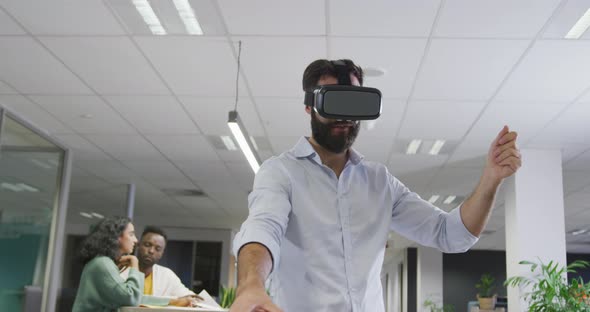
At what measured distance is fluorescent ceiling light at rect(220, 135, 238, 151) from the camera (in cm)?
696

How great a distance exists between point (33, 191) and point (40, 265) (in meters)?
0.83

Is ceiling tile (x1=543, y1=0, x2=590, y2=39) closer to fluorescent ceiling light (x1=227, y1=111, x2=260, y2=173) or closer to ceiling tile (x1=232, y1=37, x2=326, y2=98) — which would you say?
ceiling tile (x1=232, y1=37, x2=326, y2=98)

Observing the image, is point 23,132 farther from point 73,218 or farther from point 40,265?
point 73,218

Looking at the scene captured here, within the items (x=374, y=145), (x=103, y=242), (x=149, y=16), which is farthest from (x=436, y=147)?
(x=103, y=242)

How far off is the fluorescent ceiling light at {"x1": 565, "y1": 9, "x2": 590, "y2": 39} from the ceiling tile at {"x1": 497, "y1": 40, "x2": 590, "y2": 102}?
8 cm

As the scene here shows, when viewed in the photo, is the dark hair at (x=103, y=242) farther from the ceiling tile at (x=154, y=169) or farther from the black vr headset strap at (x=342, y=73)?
the ceiling tile at (x=154, y=169)

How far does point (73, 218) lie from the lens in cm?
1412

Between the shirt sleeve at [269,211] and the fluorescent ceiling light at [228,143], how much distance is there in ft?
18.9

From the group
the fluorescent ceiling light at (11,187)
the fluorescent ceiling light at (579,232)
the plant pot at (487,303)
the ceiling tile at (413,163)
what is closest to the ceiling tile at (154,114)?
the fluorescent ceiling light at (11,187)

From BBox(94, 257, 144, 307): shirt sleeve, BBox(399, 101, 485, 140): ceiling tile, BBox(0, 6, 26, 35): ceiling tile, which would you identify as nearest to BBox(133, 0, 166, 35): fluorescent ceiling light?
BBox(0, 6, 26, 35): ceiling tile

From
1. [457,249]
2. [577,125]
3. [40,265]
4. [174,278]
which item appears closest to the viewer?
[457,249]

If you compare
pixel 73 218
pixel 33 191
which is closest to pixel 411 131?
pixel 33 191

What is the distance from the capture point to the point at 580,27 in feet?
13.4

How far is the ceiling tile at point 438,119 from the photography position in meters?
5.64
